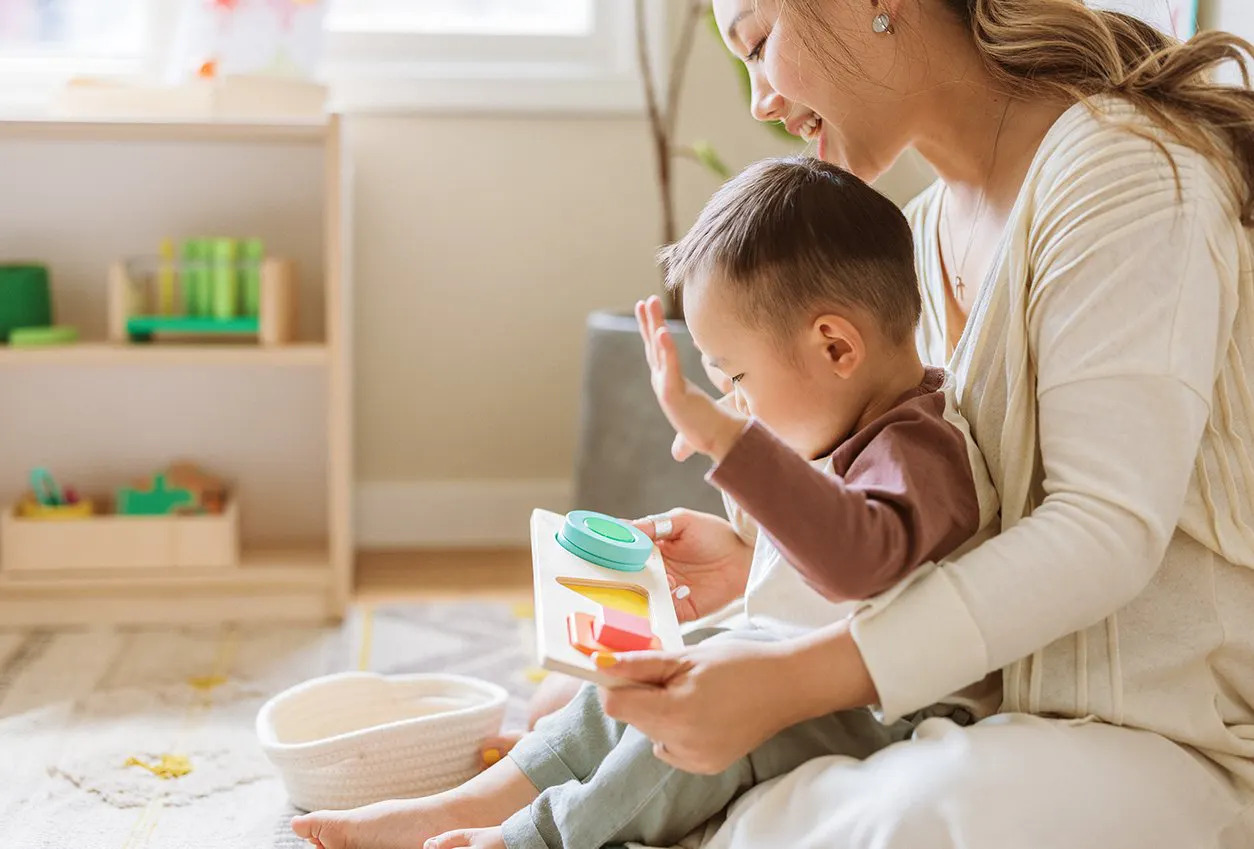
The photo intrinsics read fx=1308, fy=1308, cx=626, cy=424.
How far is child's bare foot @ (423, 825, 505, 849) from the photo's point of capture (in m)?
0.98

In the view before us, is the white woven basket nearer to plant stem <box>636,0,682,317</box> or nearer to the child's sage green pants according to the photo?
the child's sage green pants

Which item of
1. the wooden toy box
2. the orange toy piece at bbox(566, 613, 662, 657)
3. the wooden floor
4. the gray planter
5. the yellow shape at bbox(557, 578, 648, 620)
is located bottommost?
the wooden floor

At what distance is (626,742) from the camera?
3.14ft

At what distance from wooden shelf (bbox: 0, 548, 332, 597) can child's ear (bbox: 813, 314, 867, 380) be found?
117 centimetres

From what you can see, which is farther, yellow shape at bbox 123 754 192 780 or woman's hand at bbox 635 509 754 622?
yellow shape at bbox 123 754 192 780

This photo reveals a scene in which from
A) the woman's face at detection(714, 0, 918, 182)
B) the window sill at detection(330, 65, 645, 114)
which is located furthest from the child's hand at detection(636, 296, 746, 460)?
the window sill at detection(330, 65, 645, 114)

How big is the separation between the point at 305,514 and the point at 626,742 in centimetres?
137

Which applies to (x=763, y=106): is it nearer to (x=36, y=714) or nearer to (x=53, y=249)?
(x=36, y=714)

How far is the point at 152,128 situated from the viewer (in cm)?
183

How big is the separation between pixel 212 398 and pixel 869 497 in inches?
61.5

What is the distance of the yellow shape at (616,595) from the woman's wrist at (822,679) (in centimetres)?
13

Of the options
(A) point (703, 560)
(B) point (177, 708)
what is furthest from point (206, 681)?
(A) point (703, 560)

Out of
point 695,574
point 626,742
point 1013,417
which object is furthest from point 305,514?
point 1013,417

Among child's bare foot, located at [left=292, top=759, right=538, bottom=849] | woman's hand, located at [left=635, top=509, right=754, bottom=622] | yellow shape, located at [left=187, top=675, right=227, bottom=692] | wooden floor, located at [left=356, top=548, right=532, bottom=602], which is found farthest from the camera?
wooden floor, located at [left=356, top=548, right=532, bottom=602]
